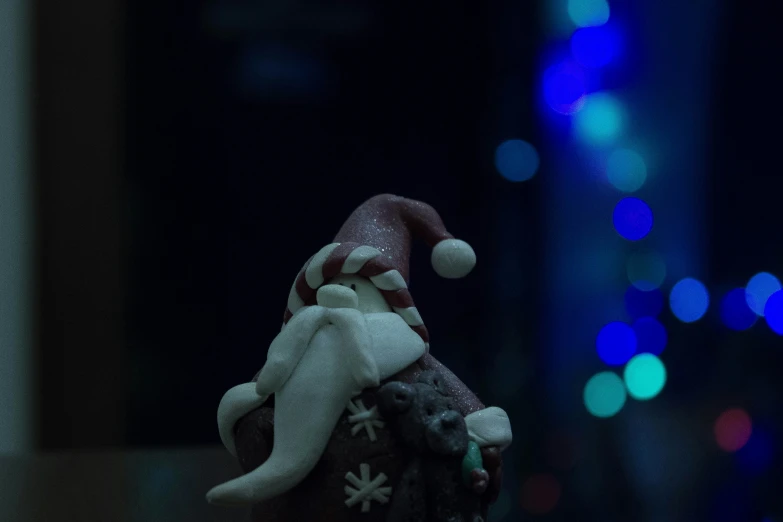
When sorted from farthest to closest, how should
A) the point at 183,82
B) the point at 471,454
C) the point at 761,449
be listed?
1. the point at 183,82
2. the point at 761,449
3. the point at 471,454

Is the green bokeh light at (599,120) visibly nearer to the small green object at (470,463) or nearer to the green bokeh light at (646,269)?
the green bokeh light at (646,269)

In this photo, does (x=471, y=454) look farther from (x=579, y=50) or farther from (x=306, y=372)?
(x=579, y=50)

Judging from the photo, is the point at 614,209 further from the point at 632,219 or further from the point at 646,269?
the point at 646,269

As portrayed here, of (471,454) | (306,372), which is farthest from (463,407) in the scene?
(306,372)

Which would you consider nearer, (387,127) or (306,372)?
(306,372)

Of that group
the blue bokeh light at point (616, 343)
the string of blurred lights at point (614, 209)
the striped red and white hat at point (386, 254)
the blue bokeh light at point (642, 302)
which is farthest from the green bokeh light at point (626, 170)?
the striped red and white hat at point (386, 254)

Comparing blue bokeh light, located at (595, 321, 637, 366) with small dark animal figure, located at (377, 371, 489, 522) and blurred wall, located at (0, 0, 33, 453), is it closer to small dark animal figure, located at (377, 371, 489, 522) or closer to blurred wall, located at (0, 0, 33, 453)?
small dark animal figure, located at (377, 371, 489, 522)

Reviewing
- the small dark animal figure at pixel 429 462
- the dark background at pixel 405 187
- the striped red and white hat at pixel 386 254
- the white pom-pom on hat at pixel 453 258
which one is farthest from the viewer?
the dark background at pixel 405 187
